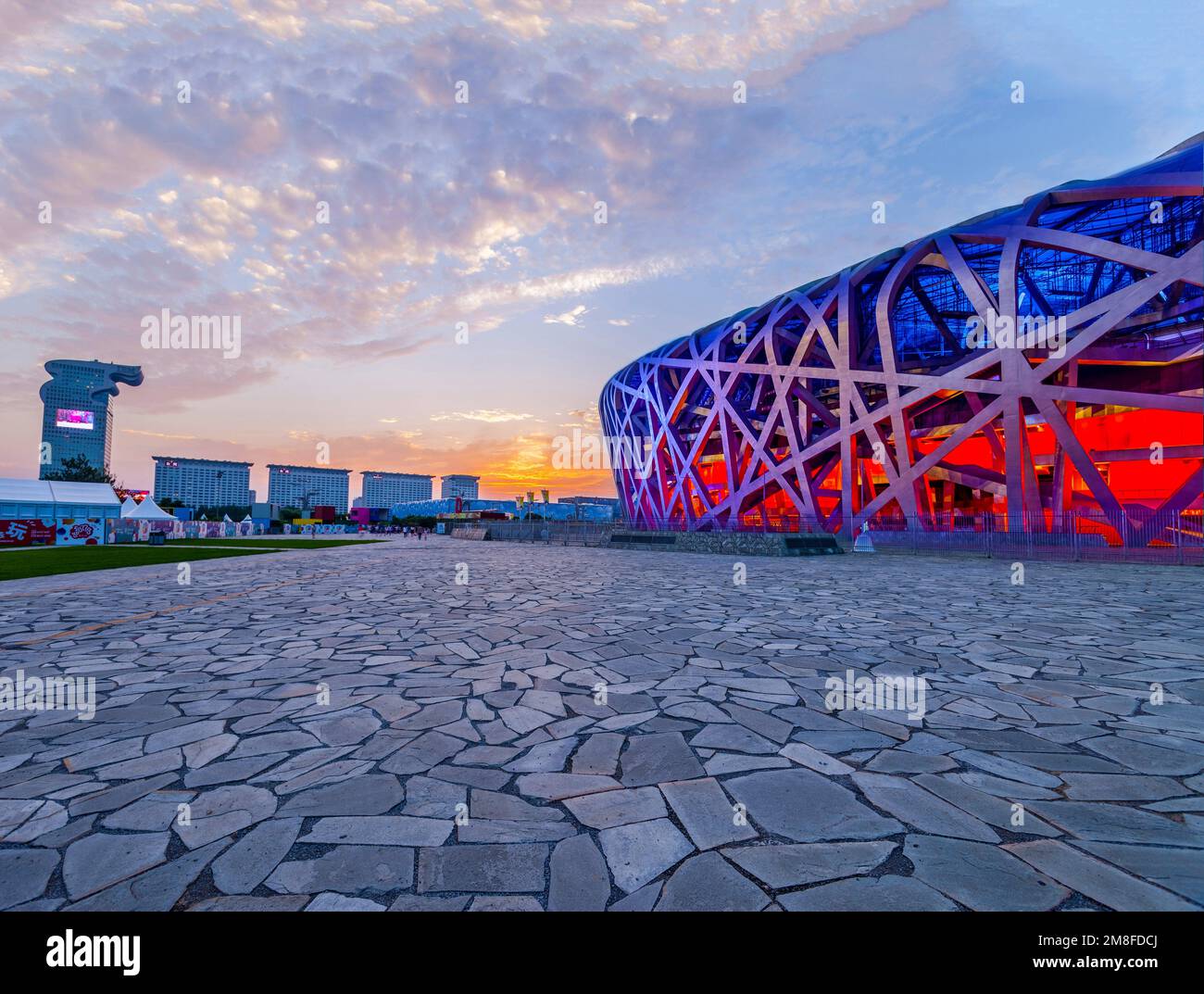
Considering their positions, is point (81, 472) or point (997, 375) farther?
point (81, 472)

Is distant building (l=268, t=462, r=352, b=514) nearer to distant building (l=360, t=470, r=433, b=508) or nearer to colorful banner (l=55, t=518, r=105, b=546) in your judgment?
distant building (l=360, t=470, r=433, b=508)

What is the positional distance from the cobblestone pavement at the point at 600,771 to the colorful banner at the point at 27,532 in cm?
3374

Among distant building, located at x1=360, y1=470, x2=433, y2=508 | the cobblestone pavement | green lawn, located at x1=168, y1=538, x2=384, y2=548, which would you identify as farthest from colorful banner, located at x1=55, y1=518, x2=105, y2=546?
distant building, located at x1=360, y1=470, x2=433, y2=508

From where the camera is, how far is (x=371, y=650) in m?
5.46

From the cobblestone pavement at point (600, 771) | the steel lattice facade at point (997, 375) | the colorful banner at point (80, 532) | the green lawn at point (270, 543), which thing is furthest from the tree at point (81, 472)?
the cobblestone pavement at point (600, 771)

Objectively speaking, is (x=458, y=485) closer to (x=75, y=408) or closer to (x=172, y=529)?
(x=75, y=408)

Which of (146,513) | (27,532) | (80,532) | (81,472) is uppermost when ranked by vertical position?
(81,472)

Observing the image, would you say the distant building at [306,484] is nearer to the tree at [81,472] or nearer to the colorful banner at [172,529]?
the tree at [81,472]

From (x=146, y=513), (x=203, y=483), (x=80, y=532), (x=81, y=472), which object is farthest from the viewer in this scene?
(x=203, y=483)

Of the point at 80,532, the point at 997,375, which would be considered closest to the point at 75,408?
the point at 80,532

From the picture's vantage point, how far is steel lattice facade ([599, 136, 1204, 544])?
70.6 ft

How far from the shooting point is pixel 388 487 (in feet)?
618

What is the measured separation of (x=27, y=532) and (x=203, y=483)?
152m
